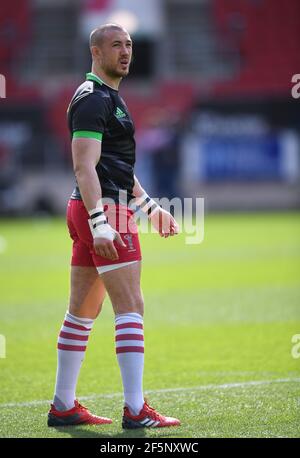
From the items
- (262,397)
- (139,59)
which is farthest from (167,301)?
(139,59)

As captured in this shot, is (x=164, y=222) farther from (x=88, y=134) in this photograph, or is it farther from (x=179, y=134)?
Result: (x=179, y=134)

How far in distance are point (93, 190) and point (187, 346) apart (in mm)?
3353

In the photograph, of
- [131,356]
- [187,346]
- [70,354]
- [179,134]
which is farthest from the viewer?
[179,134]

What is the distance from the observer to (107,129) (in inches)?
202

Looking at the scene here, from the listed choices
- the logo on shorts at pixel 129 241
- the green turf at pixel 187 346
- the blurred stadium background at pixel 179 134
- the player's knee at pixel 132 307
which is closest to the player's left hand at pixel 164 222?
the logo on shorts at pixel 129 241

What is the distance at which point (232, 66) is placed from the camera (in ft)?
116

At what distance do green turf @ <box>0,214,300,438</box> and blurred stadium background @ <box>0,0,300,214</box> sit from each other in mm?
14658

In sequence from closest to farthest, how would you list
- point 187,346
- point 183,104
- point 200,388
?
1. point 200,388
2. point 187,346
3. point 183,104

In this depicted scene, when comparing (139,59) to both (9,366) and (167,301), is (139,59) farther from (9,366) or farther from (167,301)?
(9,366)

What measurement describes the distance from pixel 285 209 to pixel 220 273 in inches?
745

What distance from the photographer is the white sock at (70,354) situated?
535 cm

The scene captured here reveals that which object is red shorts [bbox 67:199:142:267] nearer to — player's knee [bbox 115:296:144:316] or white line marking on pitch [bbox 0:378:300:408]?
player's knee [bbox 115:296:144:316]

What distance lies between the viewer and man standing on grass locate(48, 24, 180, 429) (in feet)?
16.3

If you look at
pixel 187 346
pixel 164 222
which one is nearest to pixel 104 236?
pixel 164 222
